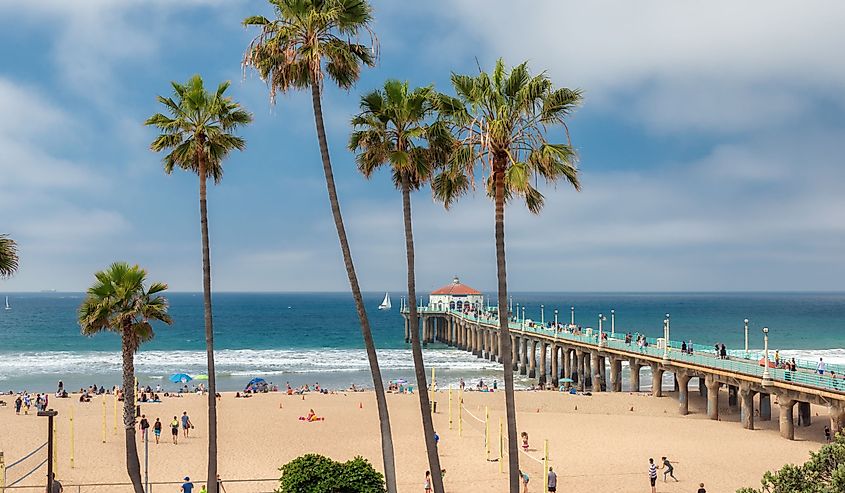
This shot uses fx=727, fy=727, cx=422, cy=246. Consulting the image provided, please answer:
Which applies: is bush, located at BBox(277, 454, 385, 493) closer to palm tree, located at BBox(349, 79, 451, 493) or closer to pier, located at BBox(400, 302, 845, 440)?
palm tree, located at BBox(349, 79, 451, 493)

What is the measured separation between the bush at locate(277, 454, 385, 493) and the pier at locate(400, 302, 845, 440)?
880 centimetres

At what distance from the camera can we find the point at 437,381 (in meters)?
49.7

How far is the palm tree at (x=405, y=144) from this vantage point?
41.3 feet

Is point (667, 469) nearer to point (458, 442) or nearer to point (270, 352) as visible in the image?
point (458, 442)

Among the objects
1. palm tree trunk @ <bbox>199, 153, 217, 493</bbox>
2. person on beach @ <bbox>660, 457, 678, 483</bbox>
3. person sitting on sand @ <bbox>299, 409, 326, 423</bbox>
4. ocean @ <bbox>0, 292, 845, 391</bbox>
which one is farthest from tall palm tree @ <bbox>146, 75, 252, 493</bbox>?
ocean @ <bbox>0, 292, 845, 391</bbox>

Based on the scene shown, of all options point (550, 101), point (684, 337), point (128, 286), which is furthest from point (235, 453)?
point (684, 337)

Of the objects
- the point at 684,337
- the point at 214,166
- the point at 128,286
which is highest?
the point at 214,166

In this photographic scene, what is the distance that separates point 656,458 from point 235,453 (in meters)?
14.2

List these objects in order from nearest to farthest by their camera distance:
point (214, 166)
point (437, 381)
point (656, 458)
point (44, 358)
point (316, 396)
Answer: point (214, 166) → point (656, 458) → point (316, 396) → point (437, 381) → point (44, 358)

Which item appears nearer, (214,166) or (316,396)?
(214,166)

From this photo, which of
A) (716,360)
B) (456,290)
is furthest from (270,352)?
(716,360)

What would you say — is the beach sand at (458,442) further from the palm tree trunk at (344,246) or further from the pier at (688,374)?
the palm tree trunk at (344,246)

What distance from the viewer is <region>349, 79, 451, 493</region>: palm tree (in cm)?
1259

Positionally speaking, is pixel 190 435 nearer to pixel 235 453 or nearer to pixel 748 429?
pixel 235 453
